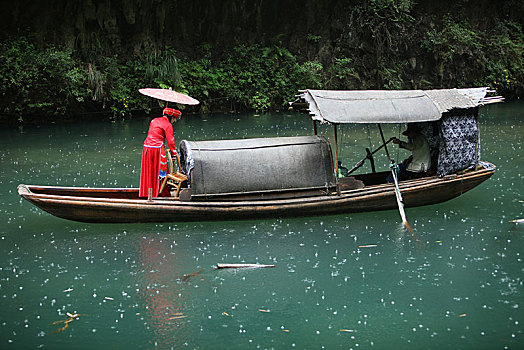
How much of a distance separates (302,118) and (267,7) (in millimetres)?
5870

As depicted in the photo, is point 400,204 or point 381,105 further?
point 381,105

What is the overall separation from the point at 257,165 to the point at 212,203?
2.54 feet

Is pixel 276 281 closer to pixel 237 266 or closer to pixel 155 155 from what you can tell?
pixel 237 266

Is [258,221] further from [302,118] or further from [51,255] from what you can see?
[302,118]

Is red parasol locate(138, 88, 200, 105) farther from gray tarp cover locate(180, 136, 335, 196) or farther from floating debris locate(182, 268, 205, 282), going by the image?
floating debris locate(182, 268, 205, 282)

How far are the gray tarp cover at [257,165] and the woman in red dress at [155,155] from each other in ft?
1.06

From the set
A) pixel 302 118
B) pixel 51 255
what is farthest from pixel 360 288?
pixel 302 118

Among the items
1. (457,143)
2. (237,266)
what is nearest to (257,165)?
(237,266)

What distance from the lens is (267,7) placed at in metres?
22.9

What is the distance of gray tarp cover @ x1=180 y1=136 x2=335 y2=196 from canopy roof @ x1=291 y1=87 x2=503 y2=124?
1.70ft

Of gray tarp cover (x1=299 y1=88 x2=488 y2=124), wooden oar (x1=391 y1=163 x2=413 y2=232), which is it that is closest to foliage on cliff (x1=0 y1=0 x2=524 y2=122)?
gray tarp cover (x1=299 y1=88 x2=488 y2=124)

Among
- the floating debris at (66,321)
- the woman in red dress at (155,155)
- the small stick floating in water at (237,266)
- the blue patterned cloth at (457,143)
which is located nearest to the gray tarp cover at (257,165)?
the woman in red dress at (155,155)

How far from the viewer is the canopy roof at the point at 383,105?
7.95 metres

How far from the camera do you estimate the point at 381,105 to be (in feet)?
26.8
